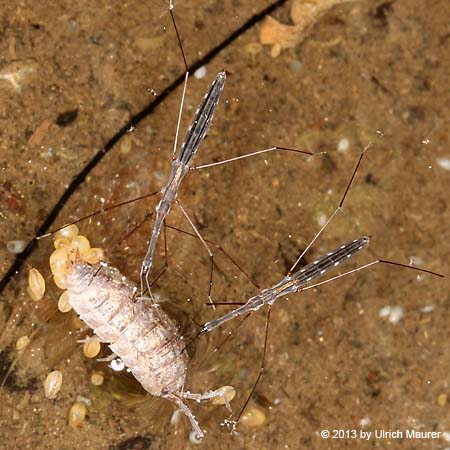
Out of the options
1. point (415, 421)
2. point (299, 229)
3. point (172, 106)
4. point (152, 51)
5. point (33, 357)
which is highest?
point (152, 51)

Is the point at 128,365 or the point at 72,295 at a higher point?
the point at 72,295

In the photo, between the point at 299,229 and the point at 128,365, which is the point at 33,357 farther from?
the point at 299,229

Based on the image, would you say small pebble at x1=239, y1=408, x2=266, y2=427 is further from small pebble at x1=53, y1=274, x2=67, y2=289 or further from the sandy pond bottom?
small pebble at x1=53, y1=274, x2=67, y2=289

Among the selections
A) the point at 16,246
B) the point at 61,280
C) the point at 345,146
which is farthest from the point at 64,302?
the point at 345,146

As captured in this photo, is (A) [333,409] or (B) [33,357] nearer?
(B) [33,357]

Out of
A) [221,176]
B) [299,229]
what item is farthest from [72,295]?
[299,229]

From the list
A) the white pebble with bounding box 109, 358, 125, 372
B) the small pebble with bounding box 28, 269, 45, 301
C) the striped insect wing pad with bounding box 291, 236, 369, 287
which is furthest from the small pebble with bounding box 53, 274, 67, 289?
the striped insect wing pad with bounding box 291, 236, 369, 287

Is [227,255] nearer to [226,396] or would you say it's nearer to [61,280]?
[226,396]
